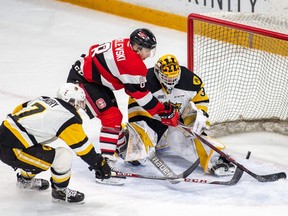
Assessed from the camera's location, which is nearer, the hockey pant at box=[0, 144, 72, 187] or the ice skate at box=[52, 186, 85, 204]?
the hockey pant at box=[0, 144, 72, 187]

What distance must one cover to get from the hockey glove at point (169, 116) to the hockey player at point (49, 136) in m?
0.59

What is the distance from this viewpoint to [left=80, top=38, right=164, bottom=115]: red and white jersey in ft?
Answer: 15.3

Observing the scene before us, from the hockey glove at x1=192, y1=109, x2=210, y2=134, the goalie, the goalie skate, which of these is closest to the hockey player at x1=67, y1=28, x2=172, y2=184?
the goalie

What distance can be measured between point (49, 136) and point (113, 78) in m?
0.73

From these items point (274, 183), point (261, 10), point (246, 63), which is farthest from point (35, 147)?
point (261, 10)

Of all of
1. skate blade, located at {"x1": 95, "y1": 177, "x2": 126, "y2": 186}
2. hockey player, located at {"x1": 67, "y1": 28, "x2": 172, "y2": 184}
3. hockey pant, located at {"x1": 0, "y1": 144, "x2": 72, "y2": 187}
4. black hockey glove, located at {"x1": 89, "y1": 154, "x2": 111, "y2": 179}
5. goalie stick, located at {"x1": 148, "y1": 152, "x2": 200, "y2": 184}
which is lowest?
skate blade, located at {"x1": 95, "y1": 177, "x2": 126, "y2": 186}

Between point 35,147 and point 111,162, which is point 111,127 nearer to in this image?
point 111,162

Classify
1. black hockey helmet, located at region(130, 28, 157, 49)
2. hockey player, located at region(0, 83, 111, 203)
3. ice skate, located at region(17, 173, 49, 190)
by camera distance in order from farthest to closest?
1. black hockey helmet, located at region(130, 28, 157, 49)
2. ice skate, located at region(17, 173, 49, 190)
3. hockey player, located at region(0, 83, 111, 203)

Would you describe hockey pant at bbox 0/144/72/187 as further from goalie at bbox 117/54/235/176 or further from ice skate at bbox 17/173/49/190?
goalie at bbox 117/54/235/176

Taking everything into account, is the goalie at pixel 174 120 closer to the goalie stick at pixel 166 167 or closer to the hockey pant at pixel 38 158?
the goalie stick at pixel 166 167

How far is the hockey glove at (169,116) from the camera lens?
4.76 metres

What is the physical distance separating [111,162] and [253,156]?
97 centimetres

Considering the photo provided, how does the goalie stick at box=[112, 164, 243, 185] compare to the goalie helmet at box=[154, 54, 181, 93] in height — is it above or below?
below

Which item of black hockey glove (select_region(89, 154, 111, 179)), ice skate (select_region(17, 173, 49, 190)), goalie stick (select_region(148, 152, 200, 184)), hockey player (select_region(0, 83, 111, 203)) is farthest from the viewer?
goalie stick (select_region(148, 152, 200, 184))
